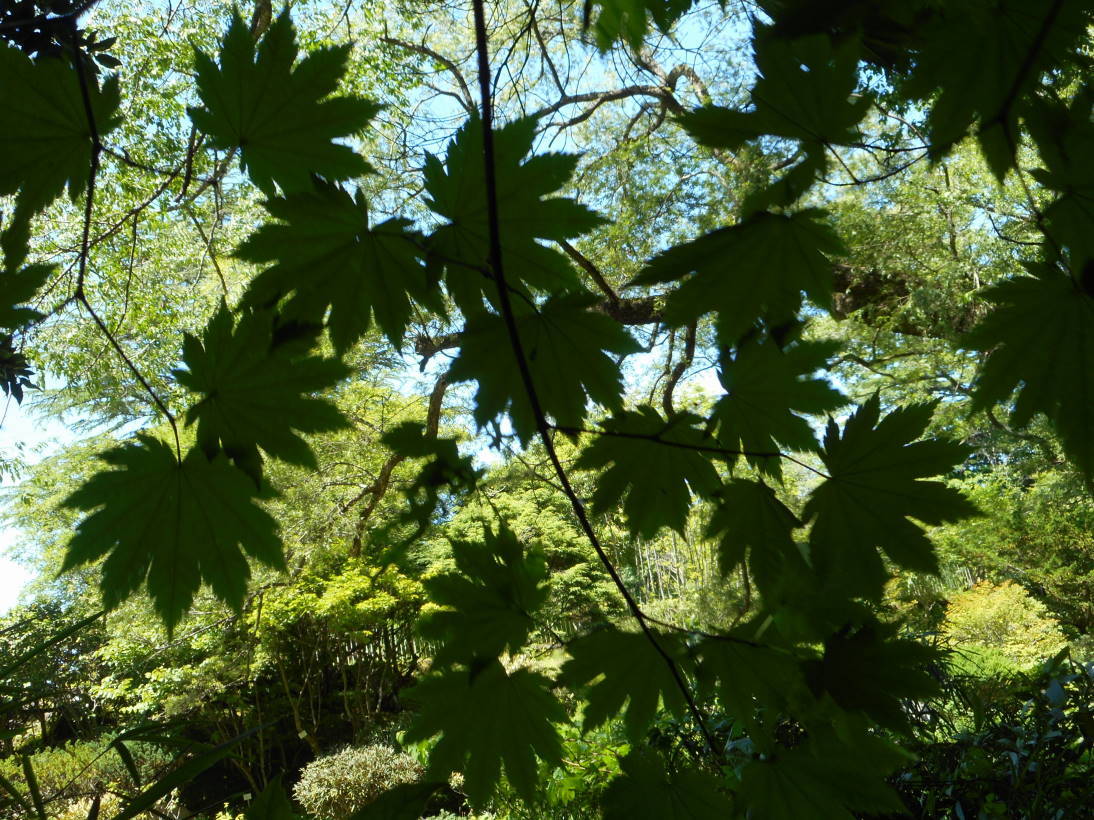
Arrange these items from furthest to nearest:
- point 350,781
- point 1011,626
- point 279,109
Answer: point 1011,626, point 350,781, point 279,109

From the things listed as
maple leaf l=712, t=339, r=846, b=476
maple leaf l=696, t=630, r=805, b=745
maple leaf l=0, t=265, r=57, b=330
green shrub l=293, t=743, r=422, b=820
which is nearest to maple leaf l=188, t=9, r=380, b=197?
maple leaf l=0, t=265, r=57, b=330

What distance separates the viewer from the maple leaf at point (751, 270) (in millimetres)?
447

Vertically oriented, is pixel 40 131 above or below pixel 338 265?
above

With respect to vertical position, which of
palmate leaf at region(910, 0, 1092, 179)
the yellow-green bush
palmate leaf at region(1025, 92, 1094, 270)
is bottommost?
the yellow-green bush

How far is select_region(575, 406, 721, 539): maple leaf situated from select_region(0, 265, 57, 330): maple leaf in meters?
0.51

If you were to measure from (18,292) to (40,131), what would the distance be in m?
0.15

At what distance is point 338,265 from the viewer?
0.51 metres

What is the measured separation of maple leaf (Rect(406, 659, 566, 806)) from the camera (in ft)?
1.65

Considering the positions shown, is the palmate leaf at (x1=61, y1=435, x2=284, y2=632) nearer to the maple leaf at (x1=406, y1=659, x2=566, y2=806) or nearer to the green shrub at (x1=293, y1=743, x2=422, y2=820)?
the maple leaf at (x1=406, y1=659, x2=566, y2=806)

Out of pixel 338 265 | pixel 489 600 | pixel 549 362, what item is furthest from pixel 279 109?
pixel 489 600

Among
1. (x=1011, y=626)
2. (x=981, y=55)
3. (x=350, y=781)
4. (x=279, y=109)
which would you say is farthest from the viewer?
(x=1011, y=626)

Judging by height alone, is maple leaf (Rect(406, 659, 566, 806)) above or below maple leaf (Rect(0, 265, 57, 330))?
below

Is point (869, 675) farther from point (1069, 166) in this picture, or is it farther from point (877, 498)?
point (1069, 166)

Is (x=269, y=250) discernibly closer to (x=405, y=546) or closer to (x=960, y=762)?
(x=405, y=546)
